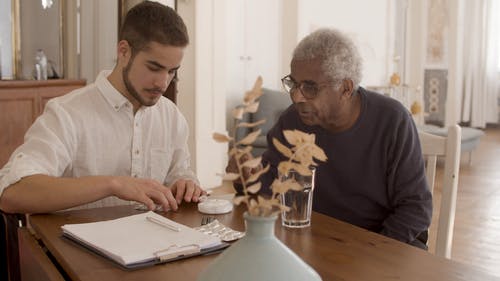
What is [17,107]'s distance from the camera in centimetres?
470

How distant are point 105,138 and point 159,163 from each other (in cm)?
21

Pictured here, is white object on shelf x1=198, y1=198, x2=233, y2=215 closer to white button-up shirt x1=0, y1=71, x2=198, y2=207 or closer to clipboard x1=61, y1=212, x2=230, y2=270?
clipboard x1=61, y1=212, x2=230, y2=270

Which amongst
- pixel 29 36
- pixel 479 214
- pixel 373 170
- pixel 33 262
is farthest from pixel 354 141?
pixel 29 36

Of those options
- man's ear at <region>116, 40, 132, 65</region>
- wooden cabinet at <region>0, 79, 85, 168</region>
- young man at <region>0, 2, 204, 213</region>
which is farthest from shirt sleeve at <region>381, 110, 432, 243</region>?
wooden cabinet at <region>0, 79, 85, 168</region>

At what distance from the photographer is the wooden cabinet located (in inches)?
182

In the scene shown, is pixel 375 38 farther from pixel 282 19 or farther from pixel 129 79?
pixel 129 79

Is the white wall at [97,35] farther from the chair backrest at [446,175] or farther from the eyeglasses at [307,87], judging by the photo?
the chair backrest at [446,175]

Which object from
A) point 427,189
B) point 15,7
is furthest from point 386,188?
point 15,7

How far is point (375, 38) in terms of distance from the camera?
7934mm

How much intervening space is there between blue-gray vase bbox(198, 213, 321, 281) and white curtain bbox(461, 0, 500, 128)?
8.67m

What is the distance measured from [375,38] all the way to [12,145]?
4.88m

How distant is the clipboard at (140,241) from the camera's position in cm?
120

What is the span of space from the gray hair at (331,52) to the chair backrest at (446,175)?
12.5 inches

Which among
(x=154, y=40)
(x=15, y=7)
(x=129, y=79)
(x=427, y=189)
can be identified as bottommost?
(x=427, y=189)
